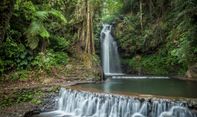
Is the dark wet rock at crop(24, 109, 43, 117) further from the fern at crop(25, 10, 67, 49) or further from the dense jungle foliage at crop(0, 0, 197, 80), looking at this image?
the fern at crop(25, 10, 67, 49)

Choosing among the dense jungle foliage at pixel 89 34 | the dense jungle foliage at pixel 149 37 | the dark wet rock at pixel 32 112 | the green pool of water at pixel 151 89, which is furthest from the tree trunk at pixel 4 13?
the dense jungle foliage at pixel 149 37

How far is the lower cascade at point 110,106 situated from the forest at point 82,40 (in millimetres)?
1516

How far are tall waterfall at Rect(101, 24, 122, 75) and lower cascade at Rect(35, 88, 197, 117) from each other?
9095 mm

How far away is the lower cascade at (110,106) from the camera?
318 inches

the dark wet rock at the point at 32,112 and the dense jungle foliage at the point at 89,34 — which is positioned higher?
the dense jungle foliage at the point at 89,34

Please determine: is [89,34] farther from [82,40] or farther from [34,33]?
[34,33]

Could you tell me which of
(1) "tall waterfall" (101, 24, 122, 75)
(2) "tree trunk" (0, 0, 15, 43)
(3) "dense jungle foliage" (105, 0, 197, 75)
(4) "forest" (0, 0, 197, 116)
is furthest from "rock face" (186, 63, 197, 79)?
(2) "tree trunk" (0, 0, 15, 43)

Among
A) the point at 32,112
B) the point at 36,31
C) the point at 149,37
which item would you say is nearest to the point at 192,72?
the point at 149,37

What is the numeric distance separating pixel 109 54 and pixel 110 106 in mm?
11411

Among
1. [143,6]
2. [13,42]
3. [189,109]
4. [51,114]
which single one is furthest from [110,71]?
[189,109]

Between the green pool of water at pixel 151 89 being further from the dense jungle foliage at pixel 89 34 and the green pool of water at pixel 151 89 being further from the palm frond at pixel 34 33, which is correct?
the palm frond at pixel 34 33

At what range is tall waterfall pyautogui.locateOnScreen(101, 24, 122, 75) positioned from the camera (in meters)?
19.8

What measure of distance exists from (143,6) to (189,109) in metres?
14.3

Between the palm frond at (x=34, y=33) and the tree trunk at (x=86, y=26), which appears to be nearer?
the palm frond at (x=34, y=33)
